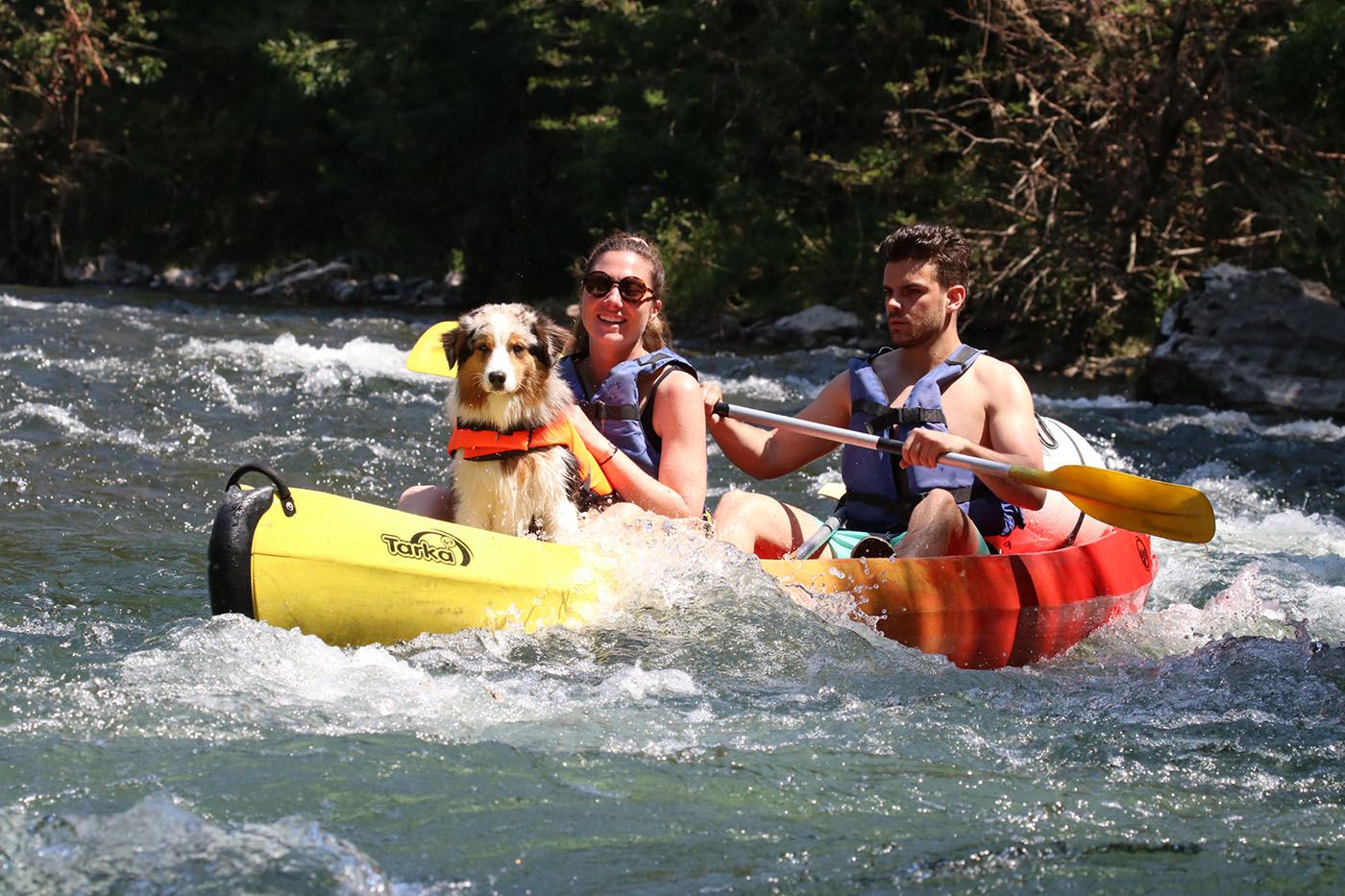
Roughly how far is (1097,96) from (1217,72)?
108cm

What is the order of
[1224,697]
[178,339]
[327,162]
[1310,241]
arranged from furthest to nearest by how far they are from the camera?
[327,162], [1310,241], [178,339], [1224,697]

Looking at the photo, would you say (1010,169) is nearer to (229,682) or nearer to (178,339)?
(178,339)

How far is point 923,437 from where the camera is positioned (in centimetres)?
404

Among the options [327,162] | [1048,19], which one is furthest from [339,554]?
[327,162]

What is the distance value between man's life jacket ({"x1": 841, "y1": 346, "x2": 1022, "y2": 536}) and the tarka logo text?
1.28 m

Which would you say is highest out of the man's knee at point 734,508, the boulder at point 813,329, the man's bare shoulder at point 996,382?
the man's bare shoulder at point 996,382

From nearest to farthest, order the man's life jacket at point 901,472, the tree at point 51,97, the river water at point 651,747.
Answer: the river water at point 651,747, the man's life jacket at point 901,472, the tree at point 51,97

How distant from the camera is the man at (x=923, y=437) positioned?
13.6ft

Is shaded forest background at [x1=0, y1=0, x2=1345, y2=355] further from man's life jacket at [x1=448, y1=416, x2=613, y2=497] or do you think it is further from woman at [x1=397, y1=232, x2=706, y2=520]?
man's life jacket at [x1=448, y1=416, x2=613, y2=497]

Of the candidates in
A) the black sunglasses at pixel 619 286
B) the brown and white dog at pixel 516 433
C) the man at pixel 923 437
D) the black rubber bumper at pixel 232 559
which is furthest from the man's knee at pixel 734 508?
the black rubber bumper at pixel 232 559

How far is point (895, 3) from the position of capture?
15.2m

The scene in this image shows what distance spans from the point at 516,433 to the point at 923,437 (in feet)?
3.53

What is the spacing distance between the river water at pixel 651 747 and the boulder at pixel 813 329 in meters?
9.88

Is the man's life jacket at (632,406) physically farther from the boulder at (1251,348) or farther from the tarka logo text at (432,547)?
the boulder at (1251,348)
